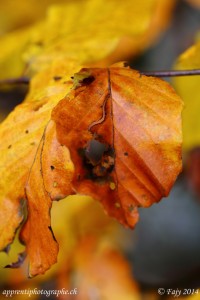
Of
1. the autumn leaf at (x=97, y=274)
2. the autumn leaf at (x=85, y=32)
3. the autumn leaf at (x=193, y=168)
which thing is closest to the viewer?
the autumn leaf at (x=85, y=32)

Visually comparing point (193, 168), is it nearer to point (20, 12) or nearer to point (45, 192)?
point (45, 192)

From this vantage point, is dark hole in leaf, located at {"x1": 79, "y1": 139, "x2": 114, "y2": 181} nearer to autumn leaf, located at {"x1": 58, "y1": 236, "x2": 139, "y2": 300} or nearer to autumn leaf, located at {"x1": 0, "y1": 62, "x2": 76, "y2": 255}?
autumn leaf, located at {"x1": 0, "y1": 62, "x2": 76, "y2": 255}

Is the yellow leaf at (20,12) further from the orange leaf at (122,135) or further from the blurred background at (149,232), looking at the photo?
the orange leaf at (122,135)

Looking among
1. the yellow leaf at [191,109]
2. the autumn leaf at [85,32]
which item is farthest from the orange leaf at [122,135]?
the yellow leaf at [191,109]

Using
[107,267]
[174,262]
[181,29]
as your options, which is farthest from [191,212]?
[181,29]

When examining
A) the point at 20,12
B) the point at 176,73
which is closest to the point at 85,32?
the point at 176,73

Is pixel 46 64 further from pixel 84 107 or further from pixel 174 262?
pixel 174 262

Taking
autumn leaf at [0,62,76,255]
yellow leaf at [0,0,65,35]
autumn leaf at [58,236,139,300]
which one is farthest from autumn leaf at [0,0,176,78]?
yellow leaf at [0,0,65,35]
